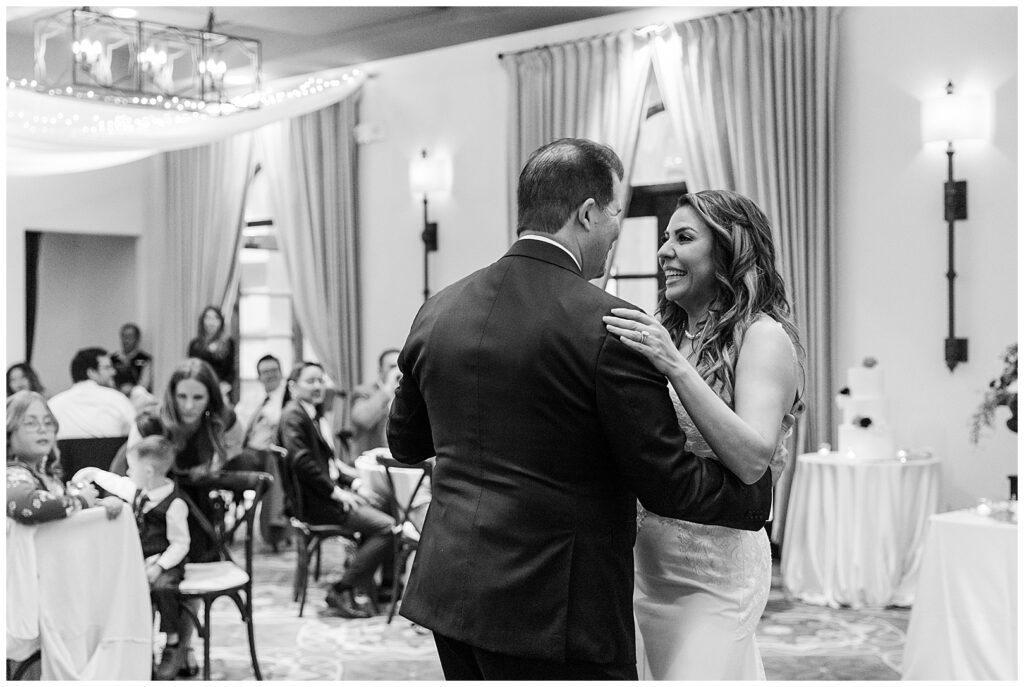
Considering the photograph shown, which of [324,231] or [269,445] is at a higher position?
[324,231]

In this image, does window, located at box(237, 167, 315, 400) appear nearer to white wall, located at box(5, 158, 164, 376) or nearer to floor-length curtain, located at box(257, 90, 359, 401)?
floor-length curtain, located at box(257, 90, 359, 401)

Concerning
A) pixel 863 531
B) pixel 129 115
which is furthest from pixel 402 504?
pixel 129 115

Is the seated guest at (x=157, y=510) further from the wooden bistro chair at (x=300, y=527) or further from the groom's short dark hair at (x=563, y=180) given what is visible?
the groom's short dark hair at (x=563, y=180)

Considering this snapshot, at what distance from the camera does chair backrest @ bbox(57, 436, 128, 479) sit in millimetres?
5637

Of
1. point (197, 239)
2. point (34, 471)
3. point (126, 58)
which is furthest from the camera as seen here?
point (197, 239)

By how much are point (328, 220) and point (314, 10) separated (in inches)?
68.1

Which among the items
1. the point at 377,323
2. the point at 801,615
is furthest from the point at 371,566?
the point at 377,323

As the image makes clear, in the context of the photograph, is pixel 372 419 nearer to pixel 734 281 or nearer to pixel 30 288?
pixel 734 281

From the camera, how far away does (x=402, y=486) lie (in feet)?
20.3

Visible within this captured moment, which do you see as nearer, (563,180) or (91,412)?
(563,180)

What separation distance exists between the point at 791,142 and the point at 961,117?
3.30ft

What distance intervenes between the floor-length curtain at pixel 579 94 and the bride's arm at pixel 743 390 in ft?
18.3

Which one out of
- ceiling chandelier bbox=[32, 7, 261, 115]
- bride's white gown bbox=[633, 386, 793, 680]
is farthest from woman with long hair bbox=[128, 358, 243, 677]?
bride's white gown bbox=[633, 386, 793, 680]

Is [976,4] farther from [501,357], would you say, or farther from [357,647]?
[501,357]
